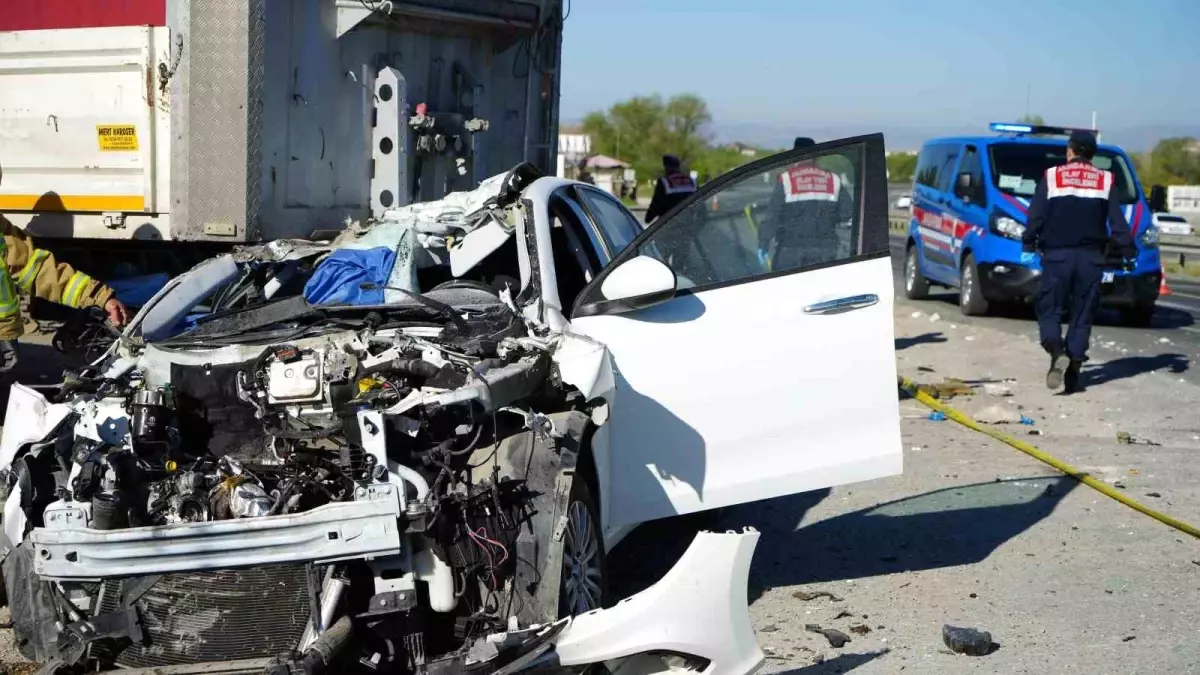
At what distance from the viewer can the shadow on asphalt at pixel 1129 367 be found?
38.5ft

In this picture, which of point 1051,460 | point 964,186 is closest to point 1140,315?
point 964,186

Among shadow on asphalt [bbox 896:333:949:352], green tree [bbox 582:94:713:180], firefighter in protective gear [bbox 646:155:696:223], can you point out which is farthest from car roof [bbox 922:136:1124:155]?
green tree [bbox 582:94:713:180]

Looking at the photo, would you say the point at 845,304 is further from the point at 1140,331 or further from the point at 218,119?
the point at 1140,331

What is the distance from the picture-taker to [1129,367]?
12.4m

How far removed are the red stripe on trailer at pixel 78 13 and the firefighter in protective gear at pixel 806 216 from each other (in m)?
5.37

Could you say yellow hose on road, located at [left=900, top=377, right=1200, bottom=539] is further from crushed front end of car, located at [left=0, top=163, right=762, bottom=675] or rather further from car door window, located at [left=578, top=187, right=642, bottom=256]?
crushed front end of car, located at [left=0, top=163, right=762, bottom=675]

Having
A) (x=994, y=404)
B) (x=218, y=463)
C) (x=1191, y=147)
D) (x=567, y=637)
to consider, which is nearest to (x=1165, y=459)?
(x=994, y=404)

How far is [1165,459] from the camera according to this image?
8477mm

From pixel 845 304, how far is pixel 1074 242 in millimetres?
5973

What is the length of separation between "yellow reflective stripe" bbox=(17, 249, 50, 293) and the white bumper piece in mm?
4228

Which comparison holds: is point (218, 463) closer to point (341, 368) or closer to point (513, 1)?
point (341, 368)

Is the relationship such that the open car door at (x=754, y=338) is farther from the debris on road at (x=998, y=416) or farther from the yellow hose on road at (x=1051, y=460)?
the debris on road at (x=998, y=416)

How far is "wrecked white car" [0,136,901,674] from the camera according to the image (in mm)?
3961

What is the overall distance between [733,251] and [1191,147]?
92955 millimetres
